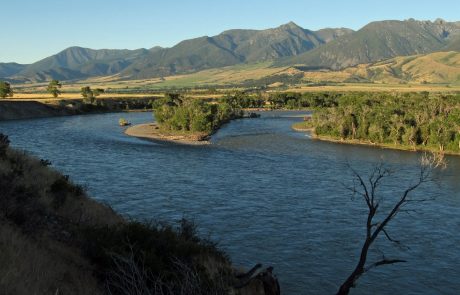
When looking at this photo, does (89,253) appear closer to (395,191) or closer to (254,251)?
(254,251)

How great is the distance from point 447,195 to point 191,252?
51.7 metres

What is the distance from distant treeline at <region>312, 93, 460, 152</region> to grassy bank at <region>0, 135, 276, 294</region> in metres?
98.4

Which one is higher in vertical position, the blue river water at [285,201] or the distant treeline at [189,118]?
the distant treeline at [189,118]

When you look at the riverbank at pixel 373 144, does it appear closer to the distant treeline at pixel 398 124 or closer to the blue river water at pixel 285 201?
the distant treeline at pixel 398 124

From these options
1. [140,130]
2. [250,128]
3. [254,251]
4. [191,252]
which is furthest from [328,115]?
[191,252]

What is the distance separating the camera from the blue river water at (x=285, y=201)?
3794cm

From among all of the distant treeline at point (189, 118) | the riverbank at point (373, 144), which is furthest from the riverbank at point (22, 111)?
the riverbank at point (373, 144)

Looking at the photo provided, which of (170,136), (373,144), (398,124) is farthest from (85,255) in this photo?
(170,136)

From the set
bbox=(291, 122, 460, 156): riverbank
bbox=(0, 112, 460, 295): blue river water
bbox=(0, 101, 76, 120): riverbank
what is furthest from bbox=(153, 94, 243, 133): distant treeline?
bbox=(0, 101, 76, 120): riverbank

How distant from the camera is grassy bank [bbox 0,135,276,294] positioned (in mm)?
14398

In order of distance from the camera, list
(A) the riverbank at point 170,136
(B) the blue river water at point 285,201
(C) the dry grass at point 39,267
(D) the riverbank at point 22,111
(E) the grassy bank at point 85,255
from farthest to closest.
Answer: (D) the riverbank at point 22,111 → (A) the riverbank at point 170,136 → (B) the blue river water at point 285,201 → (E) the grassy bank at point 85,255 → (C) the dry grass at point 39,267

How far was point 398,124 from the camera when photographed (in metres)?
117

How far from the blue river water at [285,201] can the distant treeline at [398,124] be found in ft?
34.1

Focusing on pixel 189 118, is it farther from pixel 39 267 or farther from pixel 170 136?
pixel 39 267
